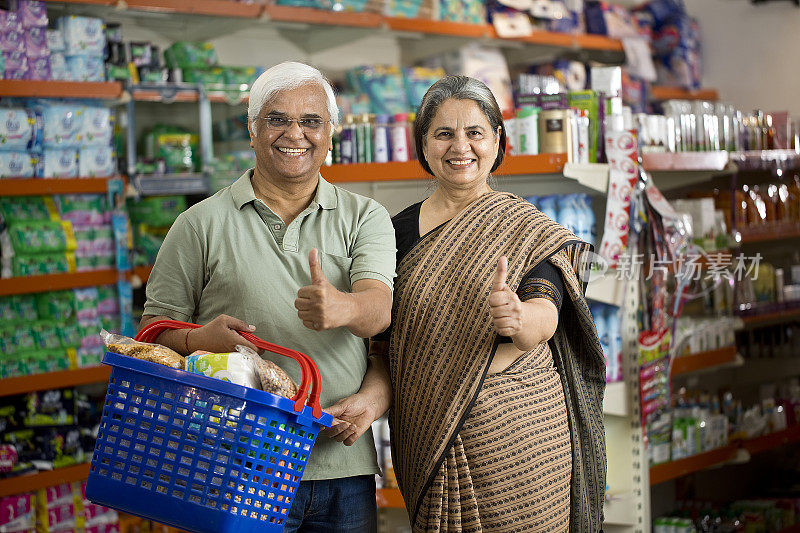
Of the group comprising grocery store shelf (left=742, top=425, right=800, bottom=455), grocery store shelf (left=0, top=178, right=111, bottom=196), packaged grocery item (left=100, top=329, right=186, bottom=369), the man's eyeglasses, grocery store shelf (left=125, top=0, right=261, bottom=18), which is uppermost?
grocery store shelf (left=125, top=0, right=261, bottom=18)

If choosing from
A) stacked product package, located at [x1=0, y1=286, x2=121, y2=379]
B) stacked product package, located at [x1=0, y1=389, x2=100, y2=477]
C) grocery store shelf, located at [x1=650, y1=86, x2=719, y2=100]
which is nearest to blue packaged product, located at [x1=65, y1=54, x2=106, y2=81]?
stacked product package, located at [x1=0, y1=286, x2=121, y2=379]

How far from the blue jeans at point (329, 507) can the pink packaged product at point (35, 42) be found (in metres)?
2.83

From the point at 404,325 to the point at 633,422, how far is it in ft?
4.88

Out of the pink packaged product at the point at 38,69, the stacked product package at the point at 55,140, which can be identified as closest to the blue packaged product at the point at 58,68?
the pink packaged product at the point at 38,69

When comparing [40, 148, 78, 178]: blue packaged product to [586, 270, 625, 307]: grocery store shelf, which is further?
[40, 148, 78, 178]: blue packaged product

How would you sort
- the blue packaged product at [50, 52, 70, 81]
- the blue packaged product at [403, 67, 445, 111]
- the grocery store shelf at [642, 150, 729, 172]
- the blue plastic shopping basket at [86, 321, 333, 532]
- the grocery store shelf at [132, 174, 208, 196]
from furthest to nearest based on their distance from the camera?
1. the blue packaged product at [403, 67, 445, 111]
2. the grocery store shelf at [132, 174, 208, 196]
3. the blue packaged product at [50, 52, 70, 81]
4. the grocery store shelf at [642, 150, 729, 172]
5. the blue plastic shopping basket at [86, 321, 333, 532]

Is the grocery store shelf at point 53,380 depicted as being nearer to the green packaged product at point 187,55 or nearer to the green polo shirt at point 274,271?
the green packaged product at point 187,55

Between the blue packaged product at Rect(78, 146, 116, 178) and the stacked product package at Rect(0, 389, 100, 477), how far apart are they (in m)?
1.00

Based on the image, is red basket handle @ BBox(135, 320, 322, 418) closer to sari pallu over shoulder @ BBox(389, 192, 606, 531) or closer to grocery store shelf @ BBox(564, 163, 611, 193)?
sari pallu over shoulder @ BBox(389, 192, 606, 531)

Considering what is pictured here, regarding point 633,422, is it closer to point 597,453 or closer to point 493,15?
point 597,453

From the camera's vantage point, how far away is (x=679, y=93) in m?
6.99

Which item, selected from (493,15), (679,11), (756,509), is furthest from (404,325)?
(679,11)

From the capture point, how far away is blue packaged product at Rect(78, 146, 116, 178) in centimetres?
429

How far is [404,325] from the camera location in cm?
227
